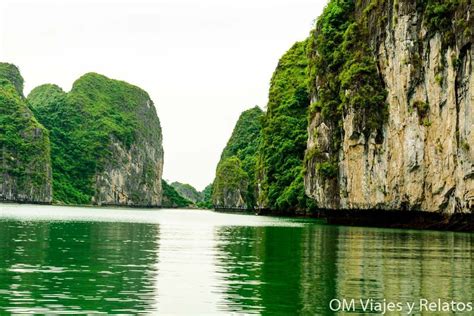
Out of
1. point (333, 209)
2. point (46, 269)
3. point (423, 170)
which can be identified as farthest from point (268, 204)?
point (46, 269)

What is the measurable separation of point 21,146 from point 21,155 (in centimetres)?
188

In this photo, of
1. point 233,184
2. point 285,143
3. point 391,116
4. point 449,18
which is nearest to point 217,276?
point 449,18

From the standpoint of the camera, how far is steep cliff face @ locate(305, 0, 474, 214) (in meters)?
45.5

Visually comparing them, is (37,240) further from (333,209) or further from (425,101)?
(333,209)

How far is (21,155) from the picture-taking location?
15638 centimetres

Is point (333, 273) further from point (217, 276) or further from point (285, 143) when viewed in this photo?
point (285, 143)

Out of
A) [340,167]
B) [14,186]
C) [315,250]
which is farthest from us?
[14,186]

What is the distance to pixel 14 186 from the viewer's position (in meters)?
152

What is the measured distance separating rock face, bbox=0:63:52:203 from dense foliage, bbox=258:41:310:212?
66899 millimetres

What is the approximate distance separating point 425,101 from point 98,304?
127 feet

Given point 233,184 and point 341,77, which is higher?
point 341,77

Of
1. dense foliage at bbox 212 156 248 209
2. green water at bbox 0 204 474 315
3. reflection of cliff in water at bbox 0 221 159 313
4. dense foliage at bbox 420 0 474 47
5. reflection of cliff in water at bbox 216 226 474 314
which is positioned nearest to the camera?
reflection of cliff in water at bbox 0 221 159 313

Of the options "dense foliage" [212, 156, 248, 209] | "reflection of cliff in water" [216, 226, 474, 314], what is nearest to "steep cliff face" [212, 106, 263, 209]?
"dense foliage" [212, 156, 248, 209]

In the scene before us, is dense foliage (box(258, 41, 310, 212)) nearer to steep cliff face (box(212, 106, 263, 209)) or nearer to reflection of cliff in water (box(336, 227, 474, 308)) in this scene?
steep cliff face (box(212, 106, 263, 209))
